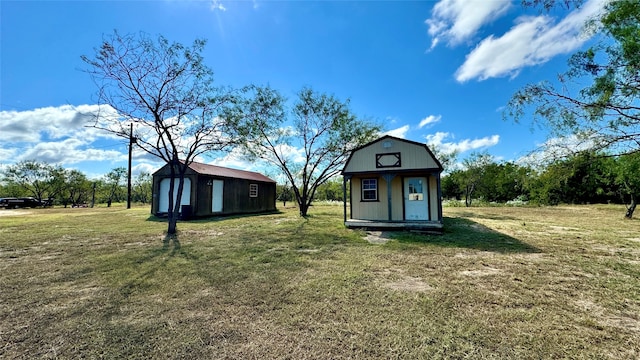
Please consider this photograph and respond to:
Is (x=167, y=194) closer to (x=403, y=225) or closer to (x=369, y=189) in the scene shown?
(x=369, y=189)

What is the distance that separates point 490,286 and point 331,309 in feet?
7.98

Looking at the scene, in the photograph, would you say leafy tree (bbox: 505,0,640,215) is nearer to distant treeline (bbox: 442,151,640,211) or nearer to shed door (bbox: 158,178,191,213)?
distant treeline (bbox: 442,151,640,211)

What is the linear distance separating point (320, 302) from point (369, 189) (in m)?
7.88

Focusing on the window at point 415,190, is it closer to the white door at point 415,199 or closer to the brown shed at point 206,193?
the white door at point 415,199

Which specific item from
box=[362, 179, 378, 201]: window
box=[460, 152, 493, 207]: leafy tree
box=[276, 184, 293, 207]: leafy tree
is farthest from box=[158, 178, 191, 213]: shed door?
box=[460, 152, 493, 207]: leafy tree

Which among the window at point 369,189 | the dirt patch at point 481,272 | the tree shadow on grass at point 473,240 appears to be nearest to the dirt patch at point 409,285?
the dirt patch at point 481,272

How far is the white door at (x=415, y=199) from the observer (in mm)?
10211

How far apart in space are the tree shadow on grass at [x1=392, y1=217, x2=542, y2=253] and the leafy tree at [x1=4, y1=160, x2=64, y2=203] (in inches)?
1657

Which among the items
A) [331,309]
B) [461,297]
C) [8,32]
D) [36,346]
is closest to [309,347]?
[331,309]

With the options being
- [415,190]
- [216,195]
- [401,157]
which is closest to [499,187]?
[415,190]

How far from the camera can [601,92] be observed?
234 inches

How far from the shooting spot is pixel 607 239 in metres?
7.24

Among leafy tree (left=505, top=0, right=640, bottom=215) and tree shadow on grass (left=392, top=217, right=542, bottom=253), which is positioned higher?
leafy tree (left=505, top=0, right=640, bottom=215)

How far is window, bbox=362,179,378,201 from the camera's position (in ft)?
35.2
